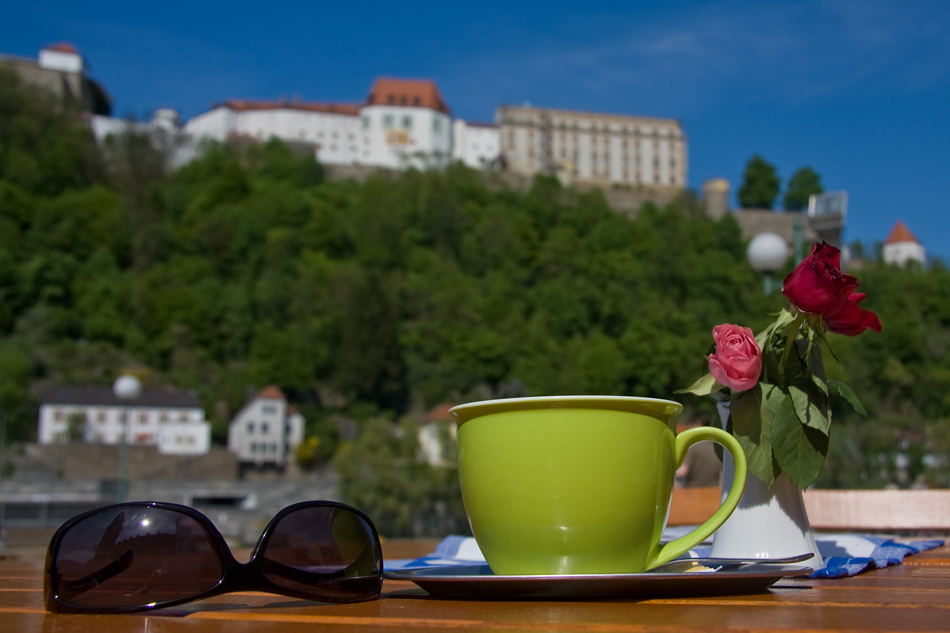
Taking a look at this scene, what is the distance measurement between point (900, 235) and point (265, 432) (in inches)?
2207

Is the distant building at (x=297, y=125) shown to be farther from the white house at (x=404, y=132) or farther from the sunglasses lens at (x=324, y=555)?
the sunglasses lens at (x=324, y=555)

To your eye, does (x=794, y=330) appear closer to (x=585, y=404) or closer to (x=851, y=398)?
(x=851, y=398)

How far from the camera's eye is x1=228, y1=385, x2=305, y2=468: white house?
146 feet

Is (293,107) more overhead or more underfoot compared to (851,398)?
more overhead

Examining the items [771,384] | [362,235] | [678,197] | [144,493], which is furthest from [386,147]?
[771,384]

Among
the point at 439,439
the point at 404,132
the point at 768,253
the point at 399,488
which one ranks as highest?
the point at 404,132

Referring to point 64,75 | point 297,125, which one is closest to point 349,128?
point 297,125

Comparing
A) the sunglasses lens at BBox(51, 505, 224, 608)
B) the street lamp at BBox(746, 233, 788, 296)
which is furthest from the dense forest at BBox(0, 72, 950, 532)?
the sunglasses lens at BBox(51, 505, 224, 608)

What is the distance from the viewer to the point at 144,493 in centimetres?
3697

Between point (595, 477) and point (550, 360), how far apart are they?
52.8 meters

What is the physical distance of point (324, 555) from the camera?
1178 mm

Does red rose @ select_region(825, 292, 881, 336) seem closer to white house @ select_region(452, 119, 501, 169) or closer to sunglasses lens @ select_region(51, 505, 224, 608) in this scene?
sunglasses lens @ select_region(51, 505, 224, 608)

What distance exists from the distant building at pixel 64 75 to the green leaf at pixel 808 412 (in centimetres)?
6581

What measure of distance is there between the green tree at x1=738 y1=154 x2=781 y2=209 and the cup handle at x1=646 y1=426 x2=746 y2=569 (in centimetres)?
7637
